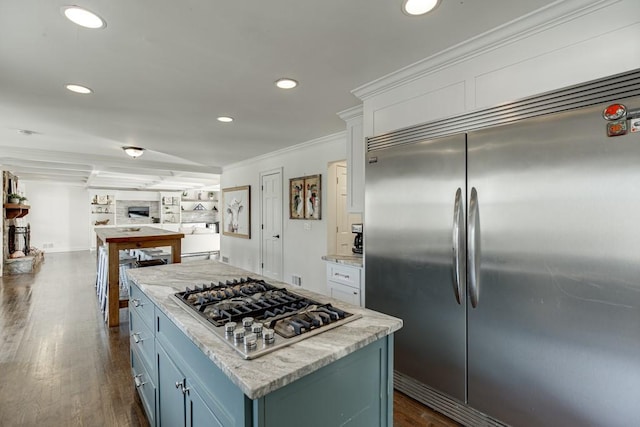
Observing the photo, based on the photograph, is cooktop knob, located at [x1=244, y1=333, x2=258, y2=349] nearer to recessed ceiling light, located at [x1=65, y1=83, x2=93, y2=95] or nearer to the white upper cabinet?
the white upper cabinet

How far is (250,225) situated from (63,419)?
417 cm

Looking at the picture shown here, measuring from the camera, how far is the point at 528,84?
1.58 meters

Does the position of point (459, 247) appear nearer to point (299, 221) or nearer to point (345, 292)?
point (345, 292)

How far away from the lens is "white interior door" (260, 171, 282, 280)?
5087mm

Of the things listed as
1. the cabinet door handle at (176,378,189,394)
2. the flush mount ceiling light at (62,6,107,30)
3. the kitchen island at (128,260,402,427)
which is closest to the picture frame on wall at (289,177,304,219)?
the kitchen island at (128,260,402,427)

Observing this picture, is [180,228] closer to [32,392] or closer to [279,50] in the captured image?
[32,392]

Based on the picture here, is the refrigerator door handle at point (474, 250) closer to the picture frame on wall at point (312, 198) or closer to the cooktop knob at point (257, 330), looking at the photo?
the cooktop knob at point (257, 330)

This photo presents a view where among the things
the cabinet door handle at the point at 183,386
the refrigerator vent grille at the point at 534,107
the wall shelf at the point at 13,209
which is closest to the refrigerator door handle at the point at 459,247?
the refrigerator vent grille at the point at 534,107

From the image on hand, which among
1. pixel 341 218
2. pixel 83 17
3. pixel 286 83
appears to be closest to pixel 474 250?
pixel 286 83

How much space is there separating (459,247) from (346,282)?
1342 millimetres

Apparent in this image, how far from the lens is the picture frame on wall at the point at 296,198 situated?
15.0ft

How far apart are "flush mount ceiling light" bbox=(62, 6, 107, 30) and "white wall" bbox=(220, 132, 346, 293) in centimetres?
276

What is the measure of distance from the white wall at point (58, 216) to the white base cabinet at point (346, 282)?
11349 mm

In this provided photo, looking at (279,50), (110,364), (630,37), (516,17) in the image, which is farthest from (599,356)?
(110,364)
